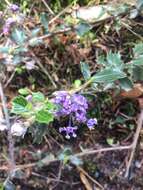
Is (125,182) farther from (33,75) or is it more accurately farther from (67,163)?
(33,75)

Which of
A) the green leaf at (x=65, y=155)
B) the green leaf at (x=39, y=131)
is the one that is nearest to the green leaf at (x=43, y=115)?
the green leaf at (x=39, y=131)

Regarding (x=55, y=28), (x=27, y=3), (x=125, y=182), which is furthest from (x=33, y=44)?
(x=125, y=182)

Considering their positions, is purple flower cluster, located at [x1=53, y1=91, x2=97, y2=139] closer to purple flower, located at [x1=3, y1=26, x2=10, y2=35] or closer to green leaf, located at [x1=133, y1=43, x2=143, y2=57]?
green leaf, located at [x1=133, y1=43, x2=143, y2=57]

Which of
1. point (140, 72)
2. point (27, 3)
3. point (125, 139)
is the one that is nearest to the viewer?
point (140, 72)

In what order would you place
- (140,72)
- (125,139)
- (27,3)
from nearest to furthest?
(140,72)
(125,139)
(27,3)

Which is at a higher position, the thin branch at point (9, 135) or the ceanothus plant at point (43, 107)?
the ceanothus plant at point (43, 107)

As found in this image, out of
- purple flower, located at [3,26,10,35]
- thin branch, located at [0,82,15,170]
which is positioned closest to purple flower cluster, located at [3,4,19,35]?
purple flower, located at [3,26,10,35]

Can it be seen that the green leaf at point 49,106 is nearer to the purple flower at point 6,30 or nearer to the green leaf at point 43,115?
the green leaf at point 43,115
